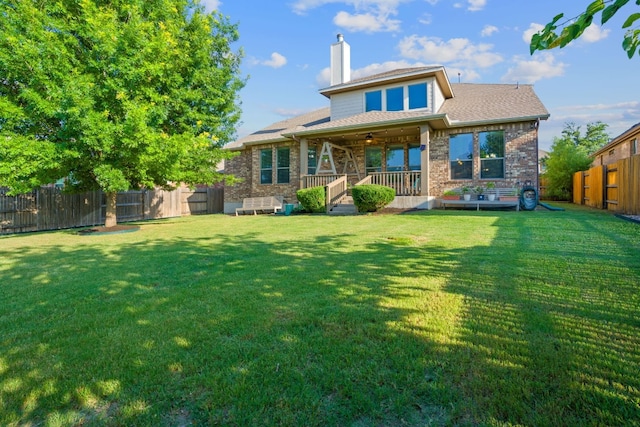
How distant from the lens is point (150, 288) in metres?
3.86

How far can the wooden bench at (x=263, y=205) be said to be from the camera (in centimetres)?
1617

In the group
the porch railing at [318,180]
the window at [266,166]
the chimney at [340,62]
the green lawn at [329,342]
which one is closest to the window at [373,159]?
the porch railing at [318,180]

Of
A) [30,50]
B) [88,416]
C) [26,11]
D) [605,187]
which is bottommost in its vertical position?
[88,416]

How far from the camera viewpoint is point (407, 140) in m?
15.7

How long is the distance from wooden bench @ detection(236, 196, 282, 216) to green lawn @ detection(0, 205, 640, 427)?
11.2 m

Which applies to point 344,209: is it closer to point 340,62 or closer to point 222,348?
point 340,62

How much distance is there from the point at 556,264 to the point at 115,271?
5.87 m

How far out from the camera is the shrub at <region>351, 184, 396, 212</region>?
39.2 ft

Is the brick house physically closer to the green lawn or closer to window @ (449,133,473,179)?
window @ (449,133,473,179)

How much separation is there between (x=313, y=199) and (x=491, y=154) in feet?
24.2

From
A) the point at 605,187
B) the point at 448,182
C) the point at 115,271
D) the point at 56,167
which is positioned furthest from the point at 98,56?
the point at 605,187

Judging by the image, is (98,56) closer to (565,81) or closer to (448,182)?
(448,182)

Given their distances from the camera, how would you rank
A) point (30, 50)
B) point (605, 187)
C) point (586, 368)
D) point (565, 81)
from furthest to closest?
point (605, 187), point (565, 81), point (30, 50), point (586, 368)

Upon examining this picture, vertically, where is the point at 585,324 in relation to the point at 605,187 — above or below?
below
